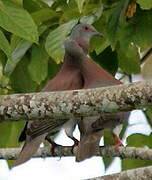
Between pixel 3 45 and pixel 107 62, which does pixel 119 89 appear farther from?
pixel 107 62

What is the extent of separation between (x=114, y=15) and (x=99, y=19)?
0.30m

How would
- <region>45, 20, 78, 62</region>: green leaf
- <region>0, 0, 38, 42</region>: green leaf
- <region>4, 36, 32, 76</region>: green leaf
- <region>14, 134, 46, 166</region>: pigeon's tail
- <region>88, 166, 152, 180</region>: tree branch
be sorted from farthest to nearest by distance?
1. <region>14, 134, 46, 166</region>: pigeon's tail
2. <region>4, 36, 32, 76</region>: green leaf
3. <region>45, 20, 78, 62</region>: green leaf
4. <region>0, 0, 38, 42</region>: green leaf
5. <region>88, 166, 152, 180</region>: tree branch

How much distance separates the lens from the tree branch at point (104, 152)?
3.33m

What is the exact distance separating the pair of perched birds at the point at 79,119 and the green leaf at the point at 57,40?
36 cm

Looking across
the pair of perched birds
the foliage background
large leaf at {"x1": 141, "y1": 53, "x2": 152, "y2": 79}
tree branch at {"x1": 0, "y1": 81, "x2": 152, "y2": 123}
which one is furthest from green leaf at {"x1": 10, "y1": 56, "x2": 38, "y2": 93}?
tree branch at {"x1": 0, "y1": 81, "x2": 152, "y2": 123}

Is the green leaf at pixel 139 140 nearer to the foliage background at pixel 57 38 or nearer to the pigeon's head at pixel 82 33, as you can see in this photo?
the foliage background at pixel 57 38

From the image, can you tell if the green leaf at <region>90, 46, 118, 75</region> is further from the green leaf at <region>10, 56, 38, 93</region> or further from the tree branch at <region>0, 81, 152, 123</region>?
the tree branch at <region>0, 81, 152, 123</region>

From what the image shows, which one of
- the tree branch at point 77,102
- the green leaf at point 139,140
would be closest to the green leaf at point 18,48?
the green leaf at point 139,140

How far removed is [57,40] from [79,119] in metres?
0.89

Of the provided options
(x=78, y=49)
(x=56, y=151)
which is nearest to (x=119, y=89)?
(x=56, y=151)

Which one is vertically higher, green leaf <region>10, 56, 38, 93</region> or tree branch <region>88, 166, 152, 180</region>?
tree branch <region>88, 166, 152, 180</region>

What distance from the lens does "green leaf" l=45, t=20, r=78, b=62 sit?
128 inches

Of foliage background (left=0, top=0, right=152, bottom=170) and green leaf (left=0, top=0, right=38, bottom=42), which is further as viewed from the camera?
foliage background (left=0, top=0, right=152, bottom=170)

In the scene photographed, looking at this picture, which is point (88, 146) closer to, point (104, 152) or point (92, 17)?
point (104, 152)
